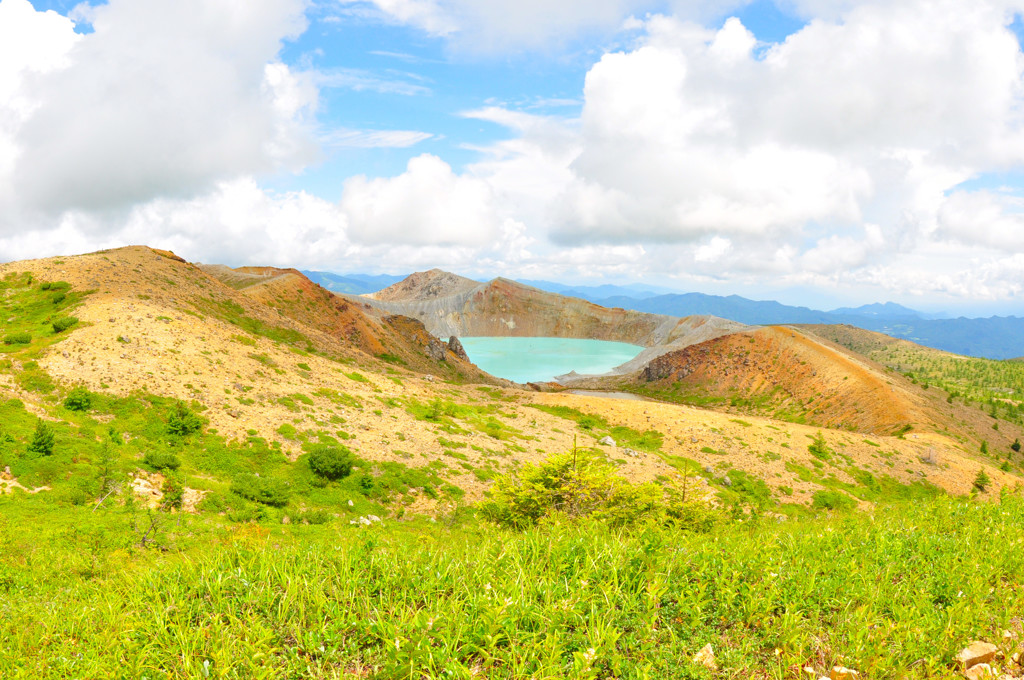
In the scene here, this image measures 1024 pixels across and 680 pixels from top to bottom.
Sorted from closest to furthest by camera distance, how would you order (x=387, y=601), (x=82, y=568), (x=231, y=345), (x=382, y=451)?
(x=387, y=601), (x=82, y=568), (x=382, y=451), (x=231, y=345)

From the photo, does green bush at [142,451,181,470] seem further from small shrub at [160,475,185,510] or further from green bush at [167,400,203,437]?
green bush at [167,400,203,437]

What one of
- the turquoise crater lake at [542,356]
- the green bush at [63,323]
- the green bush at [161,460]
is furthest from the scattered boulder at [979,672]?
the turquoise crater lake at [542,356]

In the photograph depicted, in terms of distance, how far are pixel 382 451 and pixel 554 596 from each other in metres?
17.2

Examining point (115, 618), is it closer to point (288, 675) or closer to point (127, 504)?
point (288, 675)

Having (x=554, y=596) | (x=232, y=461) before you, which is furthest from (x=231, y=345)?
(x=554, y=596)

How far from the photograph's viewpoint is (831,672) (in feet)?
14.3

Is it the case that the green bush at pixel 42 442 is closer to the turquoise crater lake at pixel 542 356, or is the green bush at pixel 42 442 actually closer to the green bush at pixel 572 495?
the green bush at pixel 572 495

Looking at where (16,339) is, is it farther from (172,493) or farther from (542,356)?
(542,356)

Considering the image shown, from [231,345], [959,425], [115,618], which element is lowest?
[959,425]

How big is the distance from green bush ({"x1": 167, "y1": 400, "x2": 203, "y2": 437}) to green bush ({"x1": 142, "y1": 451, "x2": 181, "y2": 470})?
2.23m

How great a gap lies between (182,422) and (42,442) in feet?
14.4

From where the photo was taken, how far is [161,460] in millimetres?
15344

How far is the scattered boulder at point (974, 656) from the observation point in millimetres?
4445

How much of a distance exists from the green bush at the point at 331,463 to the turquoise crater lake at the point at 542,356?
8576 centimetres
